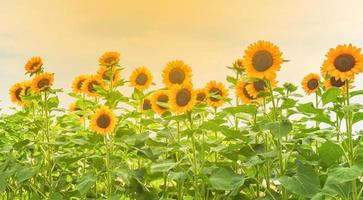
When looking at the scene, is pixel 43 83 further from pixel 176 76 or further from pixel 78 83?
pixel 176 76

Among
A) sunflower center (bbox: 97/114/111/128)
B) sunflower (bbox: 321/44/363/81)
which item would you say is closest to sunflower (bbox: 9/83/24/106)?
sunflower center (bbox: 97/114/111/128)

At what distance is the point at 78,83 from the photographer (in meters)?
6.79

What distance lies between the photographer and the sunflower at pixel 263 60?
4.66 meters

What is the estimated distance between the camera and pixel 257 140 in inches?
209

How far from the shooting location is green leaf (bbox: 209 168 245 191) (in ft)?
15.3

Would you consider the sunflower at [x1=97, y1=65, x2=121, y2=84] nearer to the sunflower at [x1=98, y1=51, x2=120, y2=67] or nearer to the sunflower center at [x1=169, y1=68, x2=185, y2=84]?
the sunflower at [x1=98, y1=51, x2=120, y2=67]

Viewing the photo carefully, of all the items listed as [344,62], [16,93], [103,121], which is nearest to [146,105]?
[103,121]

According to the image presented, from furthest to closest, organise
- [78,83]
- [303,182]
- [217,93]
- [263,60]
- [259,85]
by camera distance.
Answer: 1. [78,83]
2. [217,93]
3. [259,85]
4. [263,60]
5. [303,182]

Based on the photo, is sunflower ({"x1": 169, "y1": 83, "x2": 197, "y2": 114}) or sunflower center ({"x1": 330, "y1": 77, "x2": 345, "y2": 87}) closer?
sunflower ({"x1": 169, "y1": 83, "x2": 197, "y2": 114})

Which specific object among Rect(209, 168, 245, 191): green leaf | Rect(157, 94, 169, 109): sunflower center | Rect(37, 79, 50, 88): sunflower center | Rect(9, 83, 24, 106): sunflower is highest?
Rect(37, 79, 50, 88): sunflower center

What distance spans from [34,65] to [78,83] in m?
0.54

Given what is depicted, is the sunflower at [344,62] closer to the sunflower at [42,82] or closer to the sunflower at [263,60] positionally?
the sunflower at [263,60]

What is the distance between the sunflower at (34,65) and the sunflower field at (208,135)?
0.01 metres

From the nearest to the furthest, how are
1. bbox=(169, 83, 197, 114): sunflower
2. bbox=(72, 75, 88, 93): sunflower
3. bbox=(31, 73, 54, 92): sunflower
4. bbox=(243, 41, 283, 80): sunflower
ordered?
bbox=(243, 41, 283, 80): sunflower, bbox=(169, 83, 197, 114): sunflower, bbox=(31, 73, 54, 92): sunflower, bbox=(72, 75, 88, 93): sunflower
